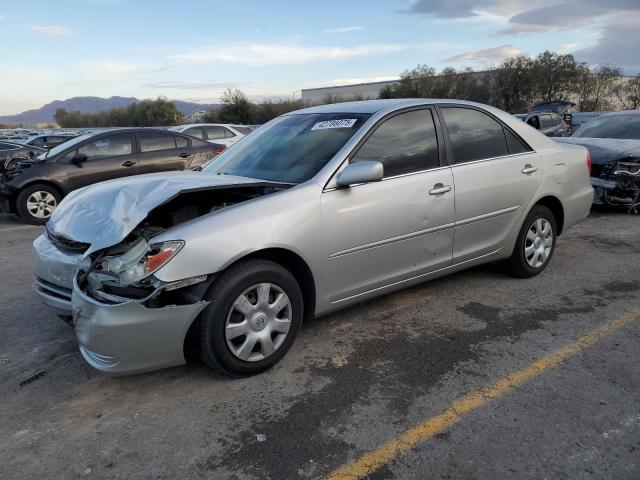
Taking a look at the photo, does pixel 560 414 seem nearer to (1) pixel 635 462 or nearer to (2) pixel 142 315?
(1) pixel 635 462

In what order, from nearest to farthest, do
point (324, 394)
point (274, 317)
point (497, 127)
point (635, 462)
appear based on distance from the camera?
point (635, 462) → point (324, 394) → point (274, 317) → point (497, 127)

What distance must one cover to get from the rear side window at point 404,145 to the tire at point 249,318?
1.05 m

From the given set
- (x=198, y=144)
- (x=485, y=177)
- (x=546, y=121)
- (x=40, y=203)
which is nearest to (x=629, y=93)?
(x=546, y=121)

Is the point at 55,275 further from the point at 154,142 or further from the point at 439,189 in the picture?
the point at 154,142

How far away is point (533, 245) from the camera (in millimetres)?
4789

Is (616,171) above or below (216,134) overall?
below

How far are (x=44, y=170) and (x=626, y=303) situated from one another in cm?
843

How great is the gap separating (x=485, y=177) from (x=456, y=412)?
2162 millimetres

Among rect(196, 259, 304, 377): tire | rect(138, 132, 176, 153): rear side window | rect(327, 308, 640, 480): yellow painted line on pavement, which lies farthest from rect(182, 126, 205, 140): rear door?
rect(327, 308, 640, 480): yellow painted line on pavement

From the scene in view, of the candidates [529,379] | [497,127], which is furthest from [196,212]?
[497,127]

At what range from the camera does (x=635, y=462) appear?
2350 millimetres

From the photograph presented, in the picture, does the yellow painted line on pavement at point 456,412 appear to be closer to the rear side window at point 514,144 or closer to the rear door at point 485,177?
the rear door at point 485,177

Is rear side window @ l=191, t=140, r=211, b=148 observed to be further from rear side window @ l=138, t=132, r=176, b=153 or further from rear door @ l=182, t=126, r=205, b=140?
rear door @ l=182, t=126, r=205, b=140

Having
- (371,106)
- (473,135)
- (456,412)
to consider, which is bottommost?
(456,412)
